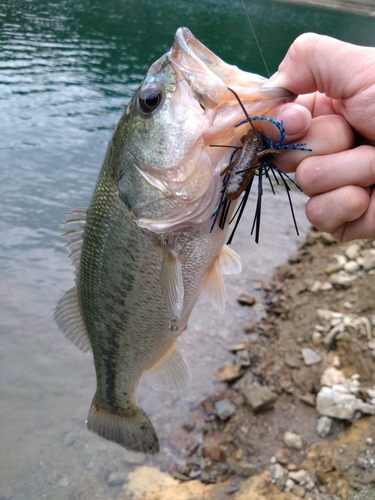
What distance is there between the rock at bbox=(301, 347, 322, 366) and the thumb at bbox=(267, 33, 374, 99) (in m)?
4.14

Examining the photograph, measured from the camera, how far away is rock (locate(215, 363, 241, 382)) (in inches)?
231

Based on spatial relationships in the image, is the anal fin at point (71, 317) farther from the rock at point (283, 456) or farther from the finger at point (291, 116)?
the rock at point (283, 456)

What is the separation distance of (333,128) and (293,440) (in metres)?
3.68

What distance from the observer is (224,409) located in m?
5.40

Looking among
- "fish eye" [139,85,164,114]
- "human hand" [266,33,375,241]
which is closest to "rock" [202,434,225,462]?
"human hand" [266,33,375,241]

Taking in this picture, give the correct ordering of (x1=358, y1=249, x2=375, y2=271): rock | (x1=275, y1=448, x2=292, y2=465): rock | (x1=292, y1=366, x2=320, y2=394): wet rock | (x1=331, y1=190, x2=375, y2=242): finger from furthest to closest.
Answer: (x1=358, y1=249, x2=375, y2=271): rock → (x1=292, y1=366, x2=320, y2=394): wet rock → (x1=275, y1=448, x2=292, y2=465): rock → (x1=331, y1=190, x2=375, y2=242): finger

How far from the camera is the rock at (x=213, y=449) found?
487 centimetres

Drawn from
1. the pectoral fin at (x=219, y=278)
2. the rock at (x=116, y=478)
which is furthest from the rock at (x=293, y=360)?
the pectoral fin at (x=219, y=278)

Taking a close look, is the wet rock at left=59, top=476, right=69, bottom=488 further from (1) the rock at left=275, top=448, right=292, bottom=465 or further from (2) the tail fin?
(1) the rock at left=275, top=448, right=292, bottom=465

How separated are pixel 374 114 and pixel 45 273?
6.93 meters

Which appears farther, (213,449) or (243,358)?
(243,358)

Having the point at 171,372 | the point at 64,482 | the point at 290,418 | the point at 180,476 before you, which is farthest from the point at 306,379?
the point at 64,482

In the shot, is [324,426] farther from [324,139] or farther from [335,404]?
[324,139]

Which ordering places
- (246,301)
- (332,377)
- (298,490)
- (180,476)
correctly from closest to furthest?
(298,490), (180,476), (332,377), (246,301)
